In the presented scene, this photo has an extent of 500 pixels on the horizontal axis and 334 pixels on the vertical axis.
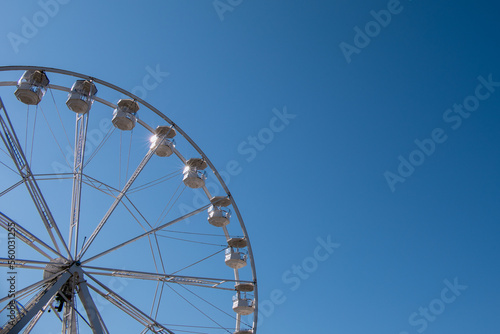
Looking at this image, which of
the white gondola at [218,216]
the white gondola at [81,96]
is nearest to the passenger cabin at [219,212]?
the white gondola at [218,216]

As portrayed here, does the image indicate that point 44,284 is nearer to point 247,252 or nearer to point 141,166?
point 141,166

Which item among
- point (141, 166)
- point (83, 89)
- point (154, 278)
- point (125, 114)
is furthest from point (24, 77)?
point (154, 278)

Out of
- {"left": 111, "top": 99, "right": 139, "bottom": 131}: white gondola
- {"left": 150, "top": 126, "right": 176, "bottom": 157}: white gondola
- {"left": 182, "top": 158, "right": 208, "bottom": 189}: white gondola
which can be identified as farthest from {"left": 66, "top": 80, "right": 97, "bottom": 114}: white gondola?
{"left": 182, "top": 158, "right": 208, "bottom": 189}: white gondola

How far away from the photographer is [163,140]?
61.0 ft

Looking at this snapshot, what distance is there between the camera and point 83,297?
13859 millimetres

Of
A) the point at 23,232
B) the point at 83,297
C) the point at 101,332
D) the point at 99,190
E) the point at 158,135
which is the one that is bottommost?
the point at 101,332

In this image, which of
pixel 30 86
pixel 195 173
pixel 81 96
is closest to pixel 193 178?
pixel 195 173

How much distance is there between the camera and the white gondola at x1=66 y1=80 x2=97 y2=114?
55.6 ft

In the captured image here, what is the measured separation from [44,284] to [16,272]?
84 cm

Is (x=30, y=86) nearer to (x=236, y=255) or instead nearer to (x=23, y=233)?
(x=23, y=233)

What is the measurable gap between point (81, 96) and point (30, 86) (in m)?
1.64

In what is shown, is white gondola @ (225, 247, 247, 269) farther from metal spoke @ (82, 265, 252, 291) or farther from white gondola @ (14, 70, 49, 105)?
white gondola @ (14, 70, 49, 105)

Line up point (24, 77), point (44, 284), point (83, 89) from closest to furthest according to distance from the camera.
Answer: point (44, 284) → point (24, 77) → point (83, 89)

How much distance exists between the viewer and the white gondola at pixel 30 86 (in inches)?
629
